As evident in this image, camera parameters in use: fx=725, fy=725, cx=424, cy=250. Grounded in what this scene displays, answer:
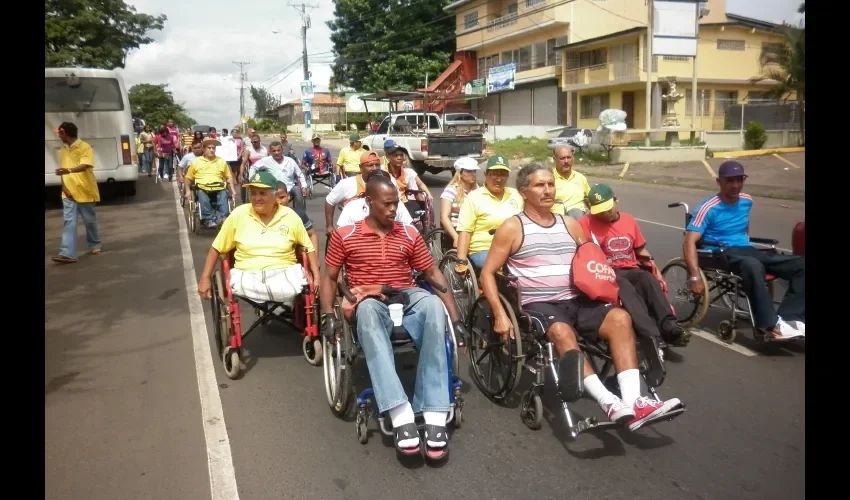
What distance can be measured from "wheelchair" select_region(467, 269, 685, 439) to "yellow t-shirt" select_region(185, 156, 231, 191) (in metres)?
7.78

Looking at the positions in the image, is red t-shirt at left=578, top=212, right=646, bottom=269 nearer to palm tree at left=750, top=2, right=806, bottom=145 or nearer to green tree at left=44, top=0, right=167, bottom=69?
green tree at left=44, top=0, right=167, bottom=69

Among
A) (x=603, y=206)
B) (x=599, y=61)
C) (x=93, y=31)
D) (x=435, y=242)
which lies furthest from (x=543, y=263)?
(x=599, y=61)

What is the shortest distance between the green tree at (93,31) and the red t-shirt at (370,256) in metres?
21.9

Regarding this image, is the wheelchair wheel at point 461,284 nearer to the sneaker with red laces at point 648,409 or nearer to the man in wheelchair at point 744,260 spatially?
the man in wheelchair at point 744,260

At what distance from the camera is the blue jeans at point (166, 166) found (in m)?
22.7

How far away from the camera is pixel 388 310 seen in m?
4.33

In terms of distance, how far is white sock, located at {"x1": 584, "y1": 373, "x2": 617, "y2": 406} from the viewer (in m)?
3.94

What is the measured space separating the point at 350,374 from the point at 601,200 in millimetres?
2232

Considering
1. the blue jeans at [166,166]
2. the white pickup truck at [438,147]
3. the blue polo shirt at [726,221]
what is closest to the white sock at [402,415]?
the blue polo shirt at [726,221]

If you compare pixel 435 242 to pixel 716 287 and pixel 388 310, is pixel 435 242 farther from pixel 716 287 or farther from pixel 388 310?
pixel 388 310

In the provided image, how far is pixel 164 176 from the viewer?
938 inches

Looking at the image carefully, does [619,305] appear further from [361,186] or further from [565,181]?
[361,186]
